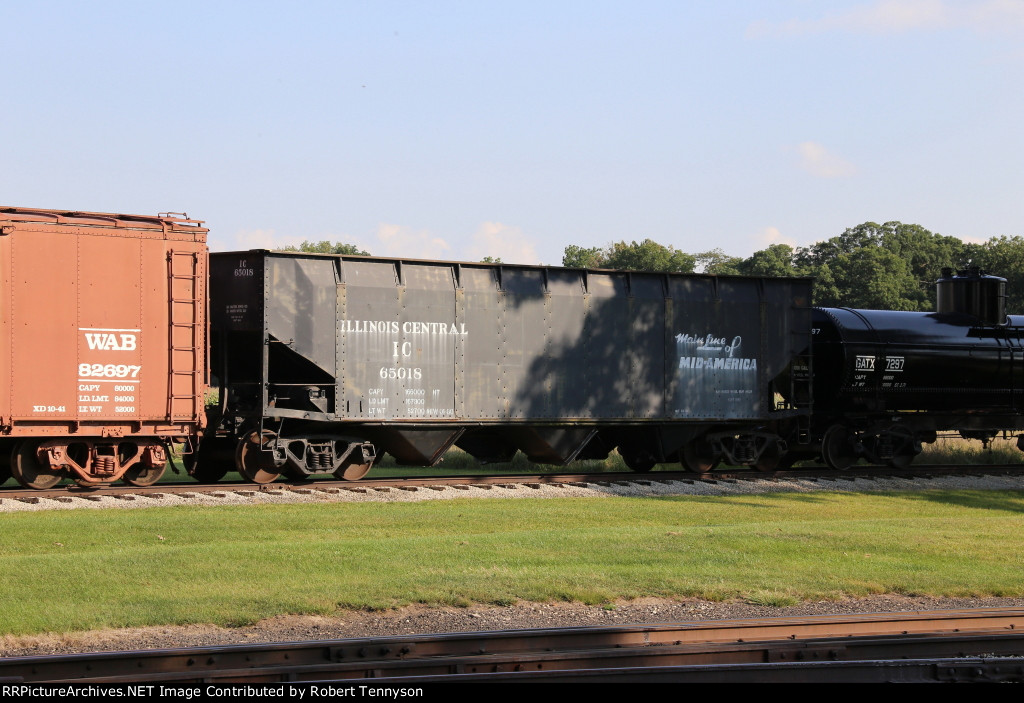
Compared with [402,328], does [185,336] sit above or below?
below

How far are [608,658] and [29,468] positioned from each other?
12121 millimetres

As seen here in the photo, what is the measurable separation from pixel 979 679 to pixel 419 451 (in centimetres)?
1276

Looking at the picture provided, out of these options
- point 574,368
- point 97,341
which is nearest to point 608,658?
point 97,341

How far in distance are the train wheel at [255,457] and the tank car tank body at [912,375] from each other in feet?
37.6

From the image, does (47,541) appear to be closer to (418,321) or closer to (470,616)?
(470,616)

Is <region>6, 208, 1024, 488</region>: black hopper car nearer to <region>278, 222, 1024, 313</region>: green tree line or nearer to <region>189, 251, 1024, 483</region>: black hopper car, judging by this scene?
<region>189, 251, 1024, 483</region>: black hopper car

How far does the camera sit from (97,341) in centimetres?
1575

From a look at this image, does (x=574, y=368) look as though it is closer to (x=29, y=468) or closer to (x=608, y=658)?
(x=29, y=468)

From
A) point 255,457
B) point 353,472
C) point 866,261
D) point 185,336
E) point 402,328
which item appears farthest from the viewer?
point 866,261

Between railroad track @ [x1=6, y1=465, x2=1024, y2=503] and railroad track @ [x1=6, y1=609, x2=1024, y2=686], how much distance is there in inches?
370

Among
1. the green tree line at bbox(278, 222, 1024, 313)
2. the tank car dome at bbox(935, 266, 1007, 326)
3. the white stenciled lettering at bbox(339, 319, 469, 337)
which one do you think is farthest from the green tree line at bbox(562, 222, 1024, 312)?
the white stenciled lettering at bbox(339, 319, 469, 337)

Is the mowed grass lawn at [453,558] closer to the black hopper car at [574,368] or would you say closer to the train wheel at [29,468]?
the train wheel at [29,468]

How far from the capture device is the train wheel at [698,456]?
69.4ft

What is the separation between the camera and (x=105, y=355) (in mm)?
15805
